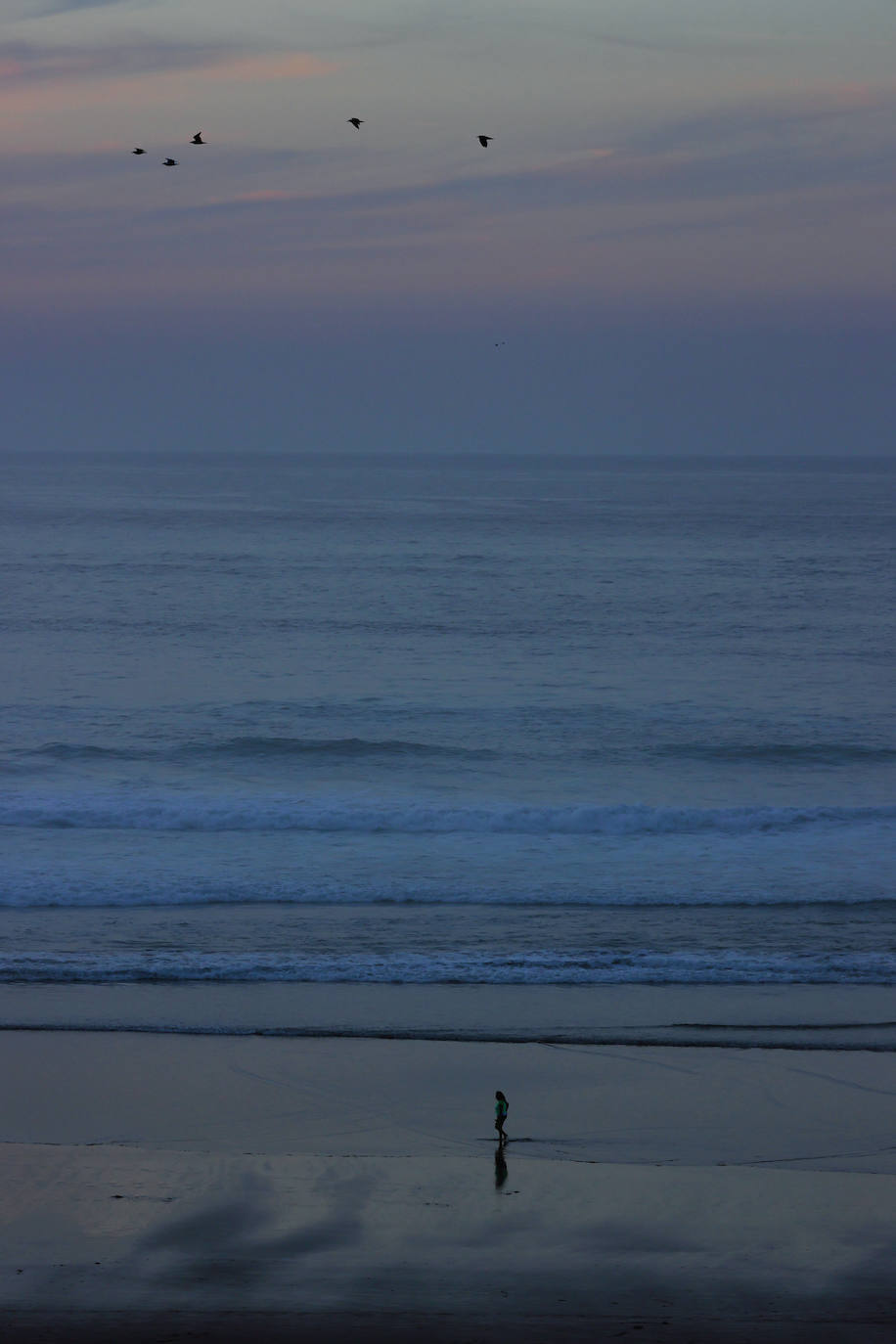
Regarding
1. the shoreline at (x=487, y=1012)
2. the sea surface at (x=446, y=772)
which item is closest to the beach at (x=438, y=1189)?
the shoreline at (x=487, y=1012)

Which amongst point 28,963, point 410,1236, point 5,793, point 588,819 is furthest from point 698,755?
point 410,1236

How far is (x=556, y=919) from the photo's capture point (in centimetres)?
2166

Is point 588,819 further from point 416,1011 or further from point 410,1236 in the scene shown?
point 410,1236

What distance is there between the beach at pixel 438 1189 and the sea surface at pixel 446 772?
308 cm

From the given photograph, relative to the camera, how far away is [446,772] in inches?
1241

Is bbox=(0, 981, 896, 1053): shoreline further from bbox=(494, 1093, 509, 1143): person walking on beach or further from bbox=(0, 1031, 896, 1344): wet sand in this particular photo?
bbox=(494, 1093, 509, 1143): person walking on beach

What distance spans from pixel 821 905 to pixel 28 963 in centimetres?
1305

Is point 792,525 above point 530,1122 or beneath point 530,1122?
above

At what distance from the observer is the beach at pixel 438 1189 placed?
11031mm

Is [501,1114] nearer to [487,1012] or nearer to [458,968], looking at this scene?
[487,1012]

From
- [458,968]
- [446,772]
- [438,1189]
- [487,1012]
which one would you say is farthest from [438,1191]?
[446,772]

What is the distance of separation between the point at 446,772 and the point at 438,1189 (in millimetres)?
18704

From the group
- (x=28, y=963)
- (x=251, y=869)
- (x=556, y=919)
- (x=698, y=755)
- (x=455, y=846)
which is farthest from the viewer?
(x=698, y=755)

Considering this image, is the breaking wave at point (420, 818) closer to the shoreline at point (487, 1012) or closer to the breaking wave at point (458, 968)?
the breaking wave at point (458, 968)
